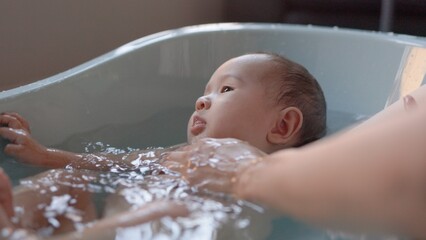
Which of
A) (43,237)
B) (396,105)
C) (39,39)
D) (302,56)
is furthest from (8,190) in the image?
(39,39)

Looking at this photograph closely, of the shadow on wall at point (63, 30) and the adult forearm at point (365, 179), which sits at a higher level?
the adult forearm at point (365, 179)

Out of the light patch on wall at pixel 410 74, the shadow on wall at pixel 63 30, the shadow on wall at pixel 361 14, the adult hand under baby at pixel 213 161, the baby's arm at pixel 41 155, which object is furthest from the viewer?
the shadow on wall at pixel 361 14

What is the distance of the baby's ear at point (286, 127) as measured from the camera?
114 centimetres

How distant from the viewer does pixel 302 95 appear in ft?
3.84

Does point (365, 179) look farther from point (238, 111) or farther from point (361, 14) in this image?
point (361, 14)

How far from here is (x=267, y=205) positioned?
754 millimetres

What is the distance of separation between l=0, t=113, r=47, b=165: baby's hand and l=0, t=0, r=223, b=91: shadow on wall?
2.76ft

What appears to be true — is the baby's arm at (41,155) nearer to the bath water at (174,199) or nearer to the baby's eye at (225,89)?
the bath water at (174,199)

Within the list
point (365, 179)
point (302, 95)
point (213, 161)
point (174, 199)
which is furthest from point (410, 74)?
point (365, 179)

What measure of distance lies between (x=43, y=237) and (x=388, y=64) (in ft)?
3.13

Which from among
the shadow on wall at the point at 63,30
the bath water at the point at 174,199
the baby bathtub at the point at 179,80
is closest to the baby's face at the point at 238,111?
the bath water at the point at 174,199

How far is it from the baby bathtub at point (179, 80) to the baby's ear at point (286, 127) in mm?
192

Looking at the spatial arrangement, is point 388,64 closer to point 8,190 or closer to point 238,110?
point 238,110

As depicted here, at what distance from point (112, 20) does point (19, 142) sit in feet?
3.83
